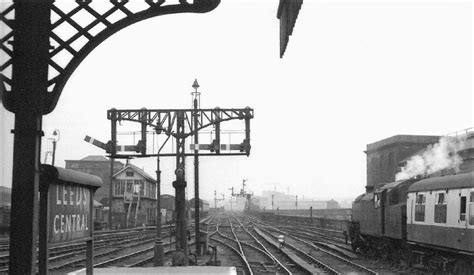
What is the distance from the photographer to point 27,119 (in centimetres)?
460

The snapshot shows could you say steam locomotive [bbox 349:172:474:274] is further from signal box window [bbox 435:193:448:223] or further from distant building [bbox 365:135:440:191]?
distant building [bbox 365:135:440:191]

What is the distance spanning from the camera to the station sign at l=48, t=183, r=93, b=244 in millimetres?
4156

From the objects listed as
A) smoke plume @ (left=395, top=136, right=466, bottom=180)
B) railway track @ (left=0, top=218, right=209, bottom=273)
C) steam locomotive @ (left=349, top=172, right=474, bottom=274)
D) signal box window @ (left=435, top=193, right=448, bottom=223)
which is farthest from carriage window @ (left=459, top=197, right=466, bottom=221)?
railway track @ (left=0, top=218, right=209, bottom=273)

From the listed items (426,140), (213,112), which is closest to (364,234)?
(213,112)

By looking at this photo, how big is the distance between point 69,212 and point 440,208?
12761mm

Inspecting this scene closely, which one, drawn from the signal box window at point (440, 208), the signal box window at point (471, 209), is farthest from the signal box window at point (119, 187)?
the signal box window at point (471, 209)

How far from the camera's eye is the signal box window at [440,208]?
14.8 metres

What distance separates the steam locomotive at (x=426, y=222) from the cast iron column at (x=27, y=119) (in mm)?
11200

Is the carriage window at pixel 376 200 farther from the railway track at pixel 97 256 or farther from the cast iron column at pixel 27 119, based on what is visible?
the cast iron column at pixel 27 119

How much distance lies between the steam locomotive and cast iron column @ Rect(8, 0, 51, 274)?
1120 cm

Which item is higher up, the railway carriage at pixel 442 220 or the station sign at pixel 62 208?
the station sign at pixel 62 208

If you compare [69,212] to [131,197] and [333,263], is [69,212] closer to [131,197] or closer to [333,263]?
[333,263]

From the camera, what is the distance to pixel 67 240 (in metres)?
4.42

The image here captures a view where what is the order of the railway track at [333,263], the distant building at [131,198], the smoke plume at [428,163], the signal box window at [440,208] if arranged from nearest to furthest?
the signal box window at [440,208], the railway track at [333,263], the smoke plume at [428,163], the distant building at [131,198]
